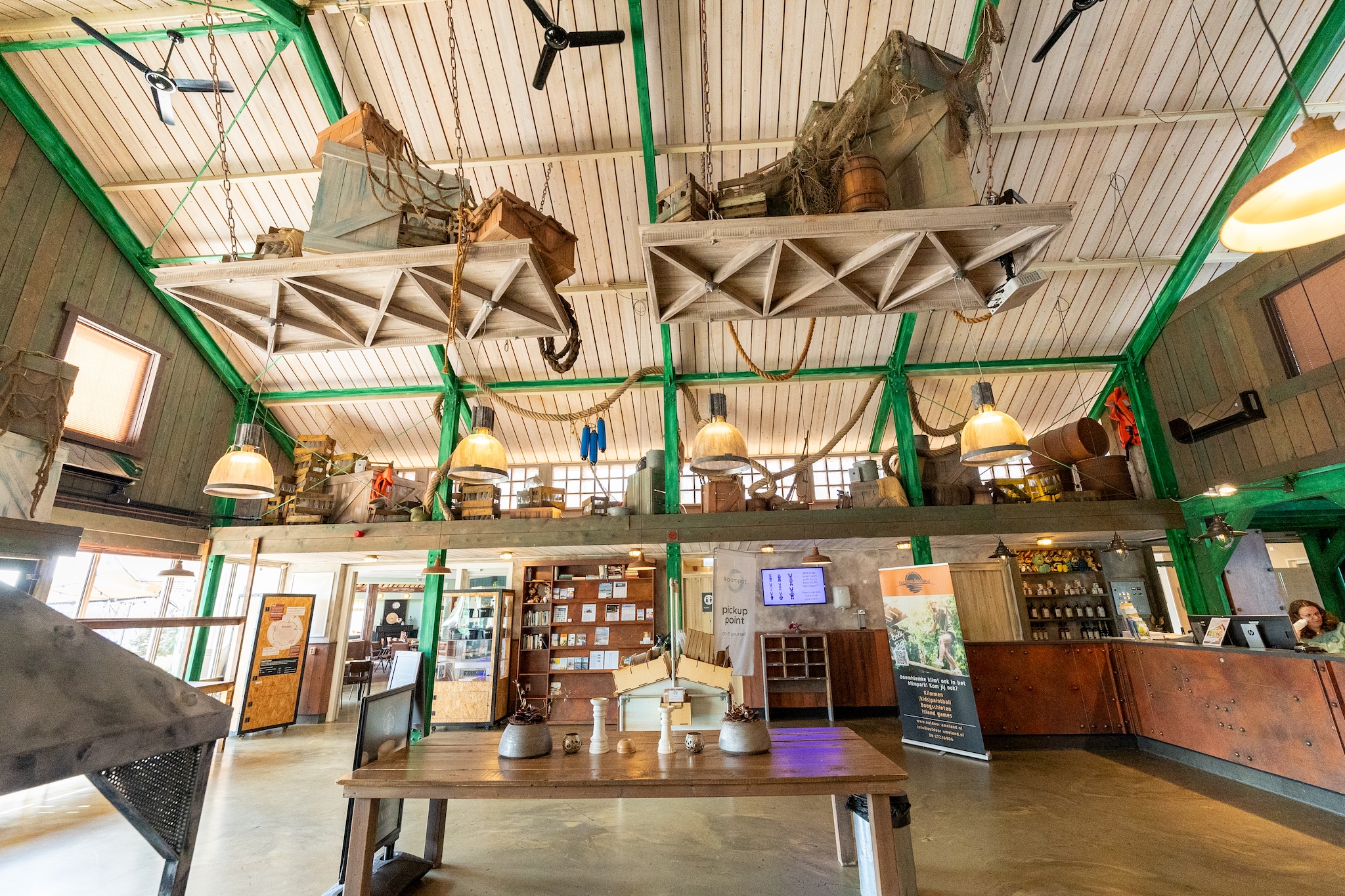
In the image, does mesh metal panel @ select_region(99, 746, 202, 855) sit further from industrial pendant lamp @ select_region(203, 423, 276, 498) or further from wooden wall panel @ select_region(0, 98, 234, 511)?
wooden wall panel @ select_region(0, 98, 234, 511)

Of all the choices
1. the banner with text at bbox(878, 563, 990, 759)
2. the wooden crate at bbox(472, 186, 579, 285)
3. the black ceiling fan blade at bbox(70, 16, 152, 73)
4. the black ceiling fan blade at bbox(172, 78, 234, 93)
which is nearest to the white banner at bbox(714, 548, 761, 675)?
the banner with text at bbox(878, 563, 990, 759)

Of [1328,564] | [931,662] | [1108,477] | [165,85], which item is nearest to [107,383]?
[165,85]

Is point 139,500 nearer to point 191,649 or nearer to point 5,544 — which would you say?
point 191,649

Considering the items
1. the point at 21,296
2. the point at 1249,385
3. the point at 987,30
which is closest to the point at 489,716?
the point at 21,296

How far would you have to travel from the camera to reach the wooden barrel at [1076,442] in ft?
27.0

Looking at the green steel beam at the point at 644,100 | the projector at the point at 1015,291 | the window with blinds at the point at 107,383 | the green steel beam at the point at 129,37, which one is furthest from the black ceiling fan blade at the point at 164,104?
the projector at the point at 1015,291

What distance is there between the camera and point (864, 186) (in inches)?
148

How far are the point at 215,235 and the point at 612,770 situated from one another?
9237mm

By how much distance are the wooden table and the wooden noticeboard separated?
7146 millimetres

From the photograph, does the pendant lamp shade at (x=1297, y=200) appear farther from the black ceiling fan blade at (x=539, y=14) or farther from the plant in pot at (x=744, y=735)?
the black ceiling fan blade at (x=539, y=14)

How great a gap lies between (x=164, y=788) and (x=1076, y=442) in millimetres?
9770

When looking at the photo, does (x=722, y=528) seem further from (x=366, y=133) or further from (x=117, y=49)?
(x=117, y=49)

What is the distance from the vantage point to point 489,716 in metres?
9.41

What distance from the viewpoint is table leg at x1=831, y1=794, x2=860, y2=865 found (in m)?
3.80
